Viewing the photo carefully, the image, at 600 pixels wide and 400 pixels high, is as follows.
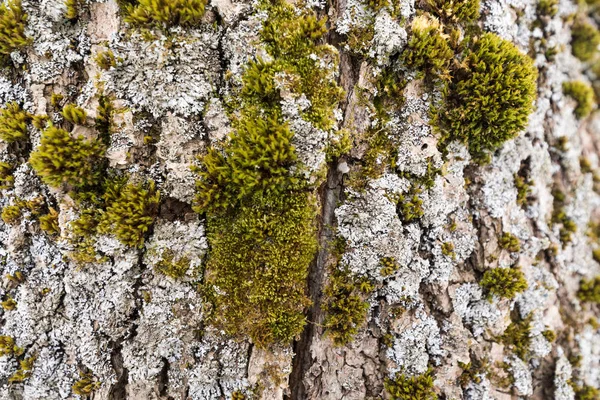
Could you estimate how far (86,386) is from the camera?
331cm

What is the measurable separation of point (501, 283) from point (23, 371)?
483 cm

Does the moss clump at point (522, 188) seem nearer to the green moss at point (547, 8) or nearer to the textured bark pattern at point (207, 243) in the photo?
the textured bark pattern at point (207, 243)

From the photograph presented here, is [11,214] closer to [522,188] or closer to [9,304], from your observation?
[9,304]

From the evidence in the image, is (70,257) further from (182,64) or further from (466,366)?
(466,366)

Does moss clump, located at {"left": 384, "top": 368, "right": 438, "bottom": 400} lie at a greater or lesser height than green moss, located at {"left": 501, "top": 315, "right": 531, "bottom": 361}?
lesser

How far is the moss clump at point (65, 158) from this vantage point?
3.07m

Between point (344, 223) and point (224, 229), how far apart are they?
1118 mm

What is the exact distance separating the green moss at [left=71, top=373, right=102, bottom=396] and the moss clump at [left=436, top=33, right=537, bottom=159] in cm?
402

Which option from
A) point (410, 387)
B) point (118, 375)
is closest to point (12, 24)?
point (118, 375)

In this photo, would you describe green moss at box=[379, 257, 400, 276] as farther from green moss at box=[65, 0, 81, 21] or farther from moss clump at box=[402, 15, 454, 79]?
green moss at box=[65, 0, 81, 21]

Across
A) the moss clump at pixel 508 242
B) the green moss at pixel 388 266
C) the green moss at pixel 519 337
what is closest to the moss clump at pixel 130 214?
the green moss at pixel 388 266

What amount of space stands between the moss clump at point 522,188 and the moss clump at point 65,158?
4.34 meters

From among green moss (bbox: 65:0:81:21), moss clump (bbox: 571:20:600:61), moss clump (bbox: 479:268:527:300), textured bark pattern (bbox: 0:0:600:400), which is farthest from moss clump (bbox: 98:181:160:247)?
moss clump (bbox: 571:20:600:61)

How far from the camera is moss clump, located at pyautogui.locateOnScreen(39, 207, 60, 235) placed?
336cm
